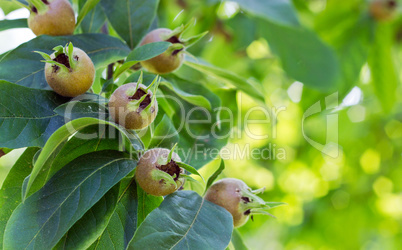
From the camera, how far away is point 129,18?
49.1 inches

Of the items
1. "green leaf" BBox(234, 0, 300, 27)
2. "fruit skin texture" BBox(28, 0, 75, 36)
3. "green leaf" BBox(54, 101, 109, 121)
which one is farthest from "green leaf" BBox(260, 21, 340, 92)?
"green leaf" BBox(54, 101, 109, 121)

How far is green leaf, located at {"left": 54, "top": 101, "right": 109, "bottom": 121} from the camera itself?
2.92 ft

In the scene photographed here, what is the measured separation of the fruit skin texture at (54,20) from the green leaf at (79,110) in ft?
0.97

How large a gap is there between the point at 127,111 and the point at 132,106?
0.02 meters

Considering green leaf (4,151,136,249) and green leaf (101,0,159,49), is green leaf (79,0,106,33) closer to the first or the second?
green leaf (101,0,159,49)

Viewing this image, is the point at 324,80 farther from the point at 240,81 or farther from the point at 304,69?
the point at 240,81

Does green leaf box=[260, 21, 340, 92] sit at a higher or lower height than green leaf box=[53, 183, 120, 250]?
higher

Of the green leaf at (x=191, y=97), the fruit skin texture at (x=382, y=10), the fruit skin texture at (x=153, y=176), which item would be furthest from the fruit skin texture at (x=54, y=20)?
the fruit skin texture at (x=382, y=10)

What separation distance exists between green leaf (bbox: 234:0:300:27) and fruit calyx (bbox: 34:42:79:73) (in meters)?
0.66

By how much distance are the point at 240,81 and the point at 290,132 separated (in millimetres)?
2998

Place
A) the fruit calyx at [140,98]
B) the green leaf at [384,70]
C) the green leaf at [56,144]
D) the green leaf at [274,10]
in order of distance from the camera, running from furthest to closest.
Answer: the green leaf at [384,70], the green leaf at [274,10], the fruit calyx at [140,98], the green leaf at [56,144]

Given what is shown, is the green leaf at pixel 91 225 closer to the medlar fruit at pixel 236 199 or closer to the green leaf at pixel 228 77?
the medlar fruit at pixel 236 199

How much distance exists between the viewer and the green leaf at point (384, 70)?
2.59 m

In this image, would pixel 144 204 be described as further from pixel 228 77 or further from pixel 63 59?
pixel 228 77
